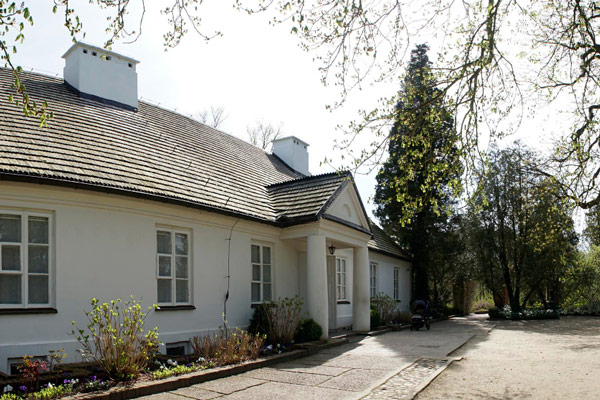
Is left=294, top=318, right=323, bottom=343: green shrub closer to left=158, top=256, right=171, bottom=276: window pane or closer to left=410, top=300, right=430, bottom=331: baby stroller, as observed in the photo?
left=158, top=256, right=171, bottom=276: window pane

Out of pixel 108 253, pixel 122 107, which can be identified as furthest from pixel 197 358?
pixel 122 107

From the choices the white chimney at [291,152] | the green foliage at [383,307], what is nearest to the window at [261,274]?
the green foliage at [383,307]

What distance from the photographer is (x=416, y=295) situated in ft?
94.4

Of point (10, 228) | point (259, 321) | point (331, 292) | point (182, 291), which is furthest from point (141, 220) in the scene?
point (331, 292)

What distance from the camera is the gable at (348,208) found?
50.9 ft

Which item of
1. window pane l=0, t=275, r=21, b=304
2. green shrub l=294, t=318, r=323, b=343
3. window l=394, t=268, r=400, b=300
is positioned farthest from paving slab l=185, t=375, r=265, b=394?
window l=394, t=268, r=400, b=300

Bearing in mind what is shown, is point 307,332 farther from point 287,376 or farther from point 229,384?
point 229,384

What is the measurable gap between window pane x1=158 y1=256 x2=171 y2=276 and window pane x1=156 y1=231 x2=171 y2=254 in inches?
5.8

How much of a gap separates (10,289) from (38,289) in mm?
457

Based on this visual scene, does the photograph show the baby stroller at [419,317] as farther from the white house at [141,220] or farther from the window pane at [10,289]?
the window pane at [10,289]

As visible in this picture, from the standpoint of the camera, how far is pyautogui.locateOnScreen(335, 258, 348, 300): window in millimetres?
19250

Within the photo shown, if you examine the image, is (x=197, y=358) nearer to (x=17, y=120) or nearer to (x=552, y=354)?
(x=17, y=120)

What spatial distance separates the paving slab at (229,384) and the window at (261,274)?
190 inches

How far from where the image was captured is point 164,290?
1138 cm
